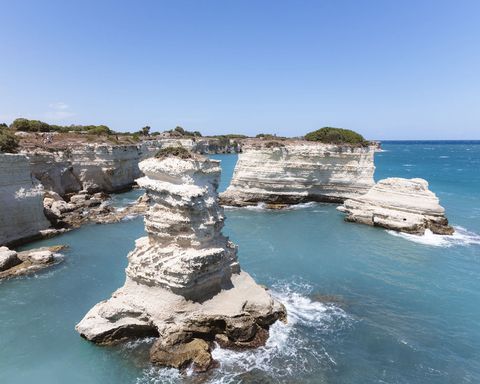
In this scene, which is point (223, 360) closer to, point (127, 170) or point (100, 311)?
point (100, 311)

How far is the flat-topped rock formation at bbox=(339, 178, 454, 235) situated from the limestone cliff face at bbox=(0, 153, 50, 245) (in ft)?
75.6

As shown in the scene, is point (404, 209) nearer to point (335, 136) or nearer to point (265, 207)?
point (265, 207)

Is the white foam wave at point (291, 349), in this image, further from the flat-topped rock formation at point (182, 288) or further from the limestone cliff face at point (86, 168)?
the limestone cliff face at point (86, 168)

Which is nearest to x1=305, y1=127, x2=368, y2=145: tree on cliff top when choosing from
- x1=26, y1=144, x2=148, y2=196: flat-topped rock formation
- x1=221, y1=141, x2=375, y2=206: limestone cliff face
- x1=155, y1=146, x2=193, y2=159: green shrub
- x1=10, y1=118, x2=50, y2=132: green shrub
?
x1=221, y1=141, x2=375, y2=206: limestone cliff face

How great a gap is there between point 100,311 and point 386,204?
22.3 meters

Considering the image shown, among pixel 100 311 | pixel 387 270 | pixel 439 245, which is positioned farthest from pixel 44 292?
pixel 439 245

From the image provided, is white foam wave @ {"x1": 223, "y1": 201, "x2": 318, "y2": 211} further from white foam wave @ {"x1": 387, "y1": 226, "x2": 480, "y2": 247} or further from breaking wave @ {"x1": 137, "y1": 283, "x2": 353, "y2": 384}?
breaking wave @ {"x1": 137, "y1": 283, "x2": 353, "y2": 384}

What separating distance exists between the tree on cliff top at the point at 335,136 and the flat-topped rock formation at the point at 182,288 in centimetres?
3123

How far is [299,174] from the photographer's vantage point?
1347 inches

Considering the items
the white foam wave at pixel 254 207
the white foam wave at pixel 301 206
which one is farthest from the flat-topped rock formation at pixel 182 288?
the white foam wave at pixel 301 206

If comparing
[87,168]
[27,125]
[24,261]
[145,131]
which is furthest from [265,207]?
[145,131]

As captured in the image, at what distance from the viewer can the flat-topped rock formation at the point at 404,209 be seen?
25380 mm

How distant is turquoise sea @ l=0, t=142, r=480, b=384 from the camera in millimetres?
10906

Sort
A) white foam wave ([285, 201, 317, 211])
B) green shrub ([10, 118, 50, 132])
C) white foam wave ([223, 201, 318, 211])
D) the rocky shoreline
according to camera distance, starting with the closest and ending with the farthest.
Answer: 1. the rocky shoreline
2. white foam wave ([223, 201, 318, 211])
3. white foam wave ([285, 201, 317, 211])
4. green shrub ([10, 118, 50, 132])
